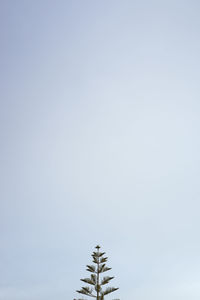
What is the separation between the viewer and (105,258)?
113 feet

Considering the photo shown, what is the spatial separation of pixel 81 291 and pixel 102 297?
194 centimetres

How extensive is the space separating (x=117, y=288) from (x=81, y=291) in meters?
3.24

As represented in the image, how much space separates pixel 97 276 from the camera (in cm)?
3362

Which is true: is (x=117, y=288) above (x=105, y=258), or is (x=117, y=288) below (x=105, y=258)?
below

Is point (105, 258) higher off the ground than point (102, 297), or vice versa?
point (105, 258)

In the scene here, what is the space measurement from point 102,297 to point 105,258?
3.42 meters

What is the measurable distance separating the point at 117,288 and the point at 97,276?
208 cm

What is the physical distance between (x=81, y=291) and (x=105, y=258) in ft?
12.0

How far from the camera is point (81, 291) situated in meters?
32.8

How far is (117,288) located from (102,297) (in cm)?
155

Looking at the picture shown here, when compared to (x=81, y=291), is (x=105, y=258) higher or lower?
higher
